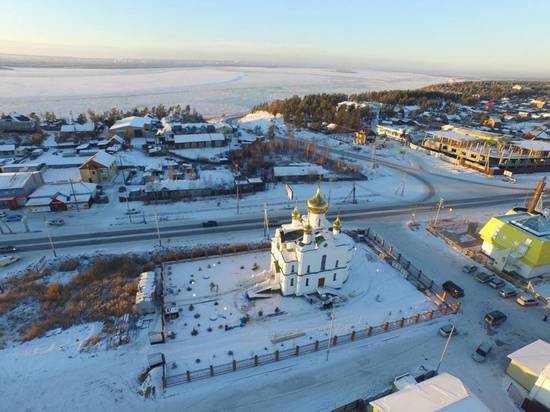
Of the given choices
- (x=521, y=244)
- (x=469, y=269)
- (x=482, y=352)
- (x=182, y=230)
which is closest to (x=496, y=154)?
(x=521, y=244)

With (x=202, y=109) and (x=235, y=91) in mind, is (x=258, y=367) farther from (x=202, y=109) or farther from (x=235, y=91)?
(x=235, y=91)

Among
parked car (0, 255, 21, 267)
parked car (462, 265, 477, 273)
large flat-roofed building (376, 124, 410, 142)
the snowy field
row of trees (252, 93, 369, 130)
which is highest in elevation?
row of trees (252, 93, 369, 130)

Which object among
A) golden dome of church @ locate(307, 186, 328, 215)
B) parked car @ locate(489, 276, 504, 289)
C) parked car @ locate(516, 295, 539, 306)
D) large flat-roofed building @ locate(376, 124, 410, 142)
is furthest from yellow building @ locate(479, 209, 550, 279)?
large flat-roofed building @ locate(376, 124, 410, 142)

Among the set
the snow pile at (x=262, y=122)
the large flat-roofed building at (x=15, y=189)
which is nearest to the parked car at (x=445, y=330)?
the large flat-roofed building at (x=15, y=189)

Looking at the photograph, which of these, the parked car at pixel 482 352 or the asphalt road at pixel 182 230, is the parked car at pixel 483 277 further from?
the asphalt road at pixel 182 230

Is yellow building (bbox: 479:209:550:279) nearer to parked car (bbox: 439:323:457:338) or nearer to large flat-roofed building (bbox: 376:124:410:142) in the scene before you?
parked car (bbox: 439:323:457:338)

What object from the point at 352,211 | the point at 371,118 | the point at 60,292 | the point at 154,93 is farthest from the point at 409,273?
the point at 154,93
